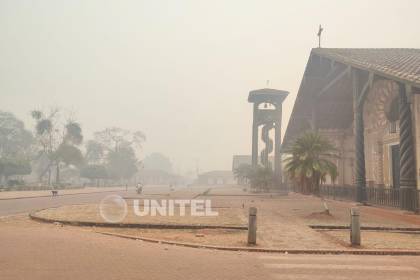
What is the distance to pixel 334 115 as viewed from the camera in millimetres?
31188

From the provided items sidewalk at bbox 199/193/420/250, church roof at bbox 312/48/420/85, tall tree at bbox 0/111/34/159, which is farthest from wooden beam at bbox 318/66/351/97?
tall tree at bbox 0/111/34/159

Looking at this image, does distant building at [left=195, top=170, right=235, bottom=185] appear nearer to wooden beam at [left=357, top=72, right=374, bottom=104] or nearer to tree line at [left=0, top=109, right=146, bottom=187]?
tree line at [left=0, top=109, right=146, bottom=187]

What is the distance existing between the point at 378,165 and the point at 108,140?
365ft

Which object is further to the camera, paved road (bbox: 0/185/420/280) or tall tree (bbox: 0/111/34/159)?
tall tree (bbox: 0/111/34/159)

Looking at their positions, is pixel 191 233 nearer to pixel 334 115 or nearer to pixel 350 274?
pixel 350 274

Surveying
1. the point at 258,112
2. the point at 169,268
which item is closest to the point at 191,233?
the point at 169,268

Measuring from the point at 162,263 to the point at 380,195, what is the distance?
15.1 m

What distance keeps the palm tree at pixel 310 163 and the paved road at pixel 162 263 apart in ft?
29.6

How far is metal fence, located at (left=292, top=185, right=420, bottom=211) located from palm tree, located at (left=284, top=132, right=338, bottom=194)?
37.3 inches

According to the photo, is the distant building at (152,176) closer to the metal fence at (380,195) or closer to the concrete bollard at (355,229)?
the metal fence at (380,195)

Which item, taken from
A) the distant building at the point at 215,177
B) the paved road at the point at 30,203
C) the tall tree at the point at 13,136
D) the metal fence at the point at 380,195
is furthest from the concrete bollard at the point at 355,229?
the distant building at the point at 215,177

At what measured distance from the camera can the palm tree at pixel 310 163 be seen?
57.2ft

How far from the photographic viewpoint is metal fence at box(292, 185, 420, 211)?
53.4ft

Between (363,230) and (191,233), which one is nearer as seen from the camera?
(191,233)
